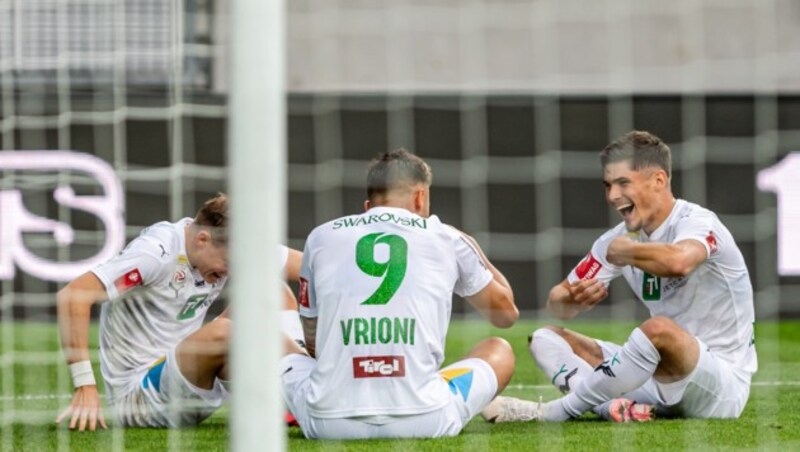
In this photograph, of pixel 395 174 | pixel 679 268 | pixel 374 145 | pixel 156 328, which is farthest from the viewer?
pixel 374 145

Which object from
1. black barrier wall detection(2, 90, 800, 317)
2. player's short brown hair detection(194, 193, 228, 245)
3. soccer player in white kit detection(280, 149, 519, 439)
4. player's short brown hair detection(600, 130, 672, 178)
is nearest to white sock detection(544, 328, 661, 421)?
soccer player in white kit detection(280, 149, 519, 439)

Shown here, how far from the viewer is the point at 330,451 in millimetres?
4703

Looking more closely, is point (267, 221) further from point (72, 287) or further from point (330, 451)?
point (72, 287)

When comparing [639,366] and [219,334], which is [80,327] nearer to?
[219,334]

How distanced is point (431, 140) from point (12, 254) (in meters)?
3.12

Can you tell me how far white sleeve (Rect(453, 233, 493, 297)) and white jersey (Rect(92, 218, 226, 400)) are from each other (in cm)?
107

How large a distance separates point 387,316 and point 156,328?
51.3 inches

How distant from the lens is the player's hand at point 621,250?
534 cm

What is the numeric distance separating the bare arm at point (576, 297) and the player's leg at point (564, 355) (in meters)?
0.12

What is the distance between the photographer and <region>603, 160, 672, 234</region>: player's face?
5.61 metres

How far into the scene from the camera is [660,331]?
523cm

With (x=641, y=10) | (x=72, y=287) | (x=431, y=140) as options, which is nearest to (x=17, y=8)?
(x=431, y=140)

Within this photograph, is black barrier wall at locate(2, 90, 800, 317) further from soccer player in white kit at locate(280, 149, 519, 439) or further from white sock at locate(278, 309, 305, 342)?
soccer player in white kit at locate(280, 149, 519, 439)

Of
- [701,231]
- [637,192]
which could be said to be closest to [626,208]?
[637,192]
